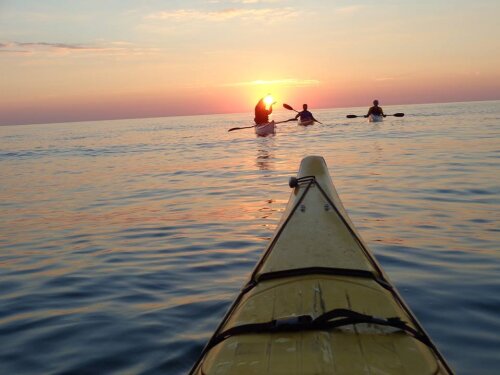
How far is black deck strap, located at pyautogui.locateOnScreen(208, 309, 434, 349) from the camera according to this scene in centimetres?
296

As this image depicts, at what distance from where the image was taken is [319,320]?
2.97m

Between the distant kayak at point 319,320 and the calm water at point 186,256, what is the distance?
1201mm

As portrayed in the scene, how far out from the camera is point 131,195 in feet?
45.3

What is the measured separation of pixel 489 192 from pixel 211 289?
293 inches

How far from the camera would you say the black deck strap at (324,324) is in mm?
2955

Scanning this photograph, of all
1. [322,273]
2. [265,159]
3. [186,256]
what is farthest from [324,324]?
[265,159]

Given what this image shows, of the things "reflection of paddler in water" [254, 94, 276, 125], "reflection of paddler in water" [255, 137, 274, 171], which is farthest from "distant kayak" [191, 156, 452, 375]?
"reflection of paddler in water" [254, 94, 276, 125]

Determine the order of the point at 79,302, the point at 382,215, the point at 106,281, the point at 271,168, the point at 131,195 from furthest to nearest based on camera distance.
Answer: the point at 271,168
the point at 131,195
the point at 382,215
the point at 106,281
the point at 79,302

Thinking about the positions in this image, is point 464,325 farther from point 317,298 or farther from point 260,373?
point 260,373

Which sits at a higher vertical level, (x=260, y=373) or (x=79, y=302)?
(x=260, y=373)

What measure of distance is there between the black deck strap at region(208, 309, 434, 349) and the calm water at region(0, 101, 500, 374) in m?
1.48

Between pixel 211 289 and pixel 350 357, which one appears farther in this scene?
pixel 211 289

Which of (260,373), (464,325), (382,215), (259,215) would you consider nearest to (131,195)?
(259,215)

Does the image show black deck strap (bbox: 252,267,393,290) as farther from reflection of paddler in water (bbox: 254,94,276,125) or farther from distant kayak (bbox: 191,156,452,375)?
reflection of paddler in water (bbox: 254,94,276,125)
